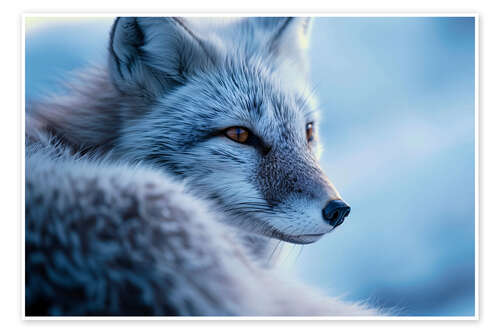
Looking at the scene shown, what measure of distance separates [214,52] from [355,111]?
2.16 feet

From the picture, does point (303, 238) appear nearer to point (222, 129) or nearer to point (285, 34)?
point (222, 129)

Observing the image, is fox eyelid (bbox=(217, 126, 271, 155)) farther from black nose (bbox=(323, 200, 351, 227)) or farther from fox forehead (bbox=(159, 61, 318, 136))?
black nose (bbox=(323, 200, 351, 227))

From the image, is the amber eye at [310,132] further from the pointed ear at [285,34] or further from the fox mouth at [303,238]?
the fox mouth at [303,238]

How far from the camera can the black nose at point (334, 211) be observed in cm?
139

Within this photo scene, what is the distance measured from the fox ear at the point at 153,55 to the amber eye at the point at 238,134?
0.85ft

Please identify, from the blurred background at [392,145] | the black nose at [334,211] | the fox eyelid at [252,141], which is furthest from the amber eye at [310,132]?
the black nose at [334,211]

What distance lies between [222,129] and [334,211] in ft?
1.53

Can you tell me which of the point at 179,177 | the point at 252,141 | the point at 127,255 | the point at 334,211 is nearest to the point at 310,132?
the point at 252,141

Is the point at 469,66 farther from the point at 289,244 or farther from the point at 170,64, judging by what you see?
the point at 170,64

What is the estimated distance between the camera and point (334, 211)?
1.39 m

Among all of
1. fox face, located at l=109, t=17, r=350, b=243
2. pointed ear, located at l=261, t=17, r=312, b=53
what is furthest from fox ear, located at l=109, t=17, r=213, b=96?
pointed ear, located at l=261, t=17, r=312, b=53

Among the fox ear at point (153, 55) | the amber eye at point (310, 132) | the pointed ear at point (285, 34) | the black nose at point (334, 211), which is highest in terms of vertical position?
the pointed ear at point (285, 34)

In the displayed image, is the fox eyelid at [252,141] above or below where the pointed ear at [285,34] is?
below

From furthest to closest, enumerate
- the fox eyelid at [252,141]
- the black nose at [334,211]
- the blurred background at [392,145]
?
the blurred background at [392,145] → the fox eyelid at [252,141] → the black nose at [334,211]
